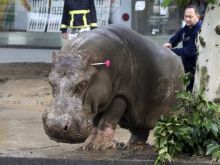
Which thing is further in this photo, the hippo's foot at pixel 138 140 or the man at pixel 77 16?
the man at pixel 77 16

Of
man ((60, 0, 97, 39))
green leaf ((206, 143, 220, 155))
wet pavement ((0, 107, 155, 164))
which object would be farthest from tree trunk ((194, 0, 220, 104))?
man ((60, 0, 97, 39))

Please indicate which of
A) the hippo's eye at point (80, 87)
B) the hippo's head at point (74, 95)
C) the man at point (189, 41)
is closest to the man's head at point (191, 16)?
the man at point (189, 41)

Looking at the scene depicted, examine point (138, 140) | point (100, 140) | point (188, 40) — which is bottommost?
point (138, 140)

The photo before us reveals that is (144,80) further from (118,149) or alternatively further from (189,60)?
(189,60)

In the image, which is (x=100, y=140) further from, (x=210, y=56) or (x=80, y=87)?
(x=210, y=56)

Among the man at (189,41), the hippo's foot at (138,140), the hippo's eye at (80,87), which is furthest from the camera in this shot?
the man at (189,41)

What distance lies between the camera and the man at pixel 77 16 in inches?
447

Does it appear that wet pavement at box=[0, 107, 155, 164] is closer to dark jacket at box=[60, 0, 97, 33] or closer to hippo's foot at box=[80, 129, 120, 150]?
hippo's foot at box=[80, 129, 120, 150]

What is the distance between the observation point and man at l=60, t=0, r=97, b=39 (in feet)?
37.3

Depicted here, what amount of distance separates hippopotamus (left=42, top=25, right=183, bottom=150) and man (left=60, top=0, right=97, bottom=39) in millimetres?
5526

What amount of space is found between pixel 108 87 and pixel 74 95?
1.05 feet

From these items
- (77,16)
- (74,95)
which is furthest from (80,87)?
(77,16)

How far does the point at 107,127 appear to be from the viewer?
17.5 feet

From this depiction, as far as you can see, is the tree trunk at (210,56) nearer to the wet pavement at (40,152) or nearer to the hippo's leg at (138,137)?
the wet pavement at (40,152)
